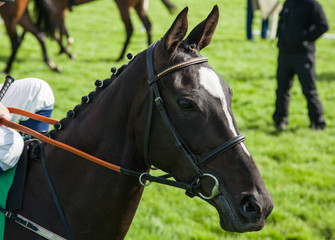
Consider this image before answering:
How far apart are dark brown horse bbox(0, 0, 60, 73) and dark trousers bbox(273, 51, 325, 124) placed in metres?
4.68

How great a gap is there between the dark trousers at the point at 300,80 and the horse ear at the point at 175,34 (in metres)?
5.72

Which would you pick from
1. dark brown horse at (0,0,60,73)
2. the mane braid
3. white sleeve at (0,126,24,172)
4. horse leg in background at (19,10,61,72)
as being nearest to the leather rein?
the mane braid

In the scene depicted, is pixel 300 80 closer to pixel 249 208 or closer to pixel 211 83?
pixel 211 83

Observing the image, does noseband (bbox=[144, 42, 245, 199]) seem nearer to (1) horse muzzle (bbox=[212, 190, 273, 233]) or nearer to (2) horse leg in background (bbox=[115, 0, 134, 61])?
(1) horse muzzle (bbox=[212, 190, 273, 233])

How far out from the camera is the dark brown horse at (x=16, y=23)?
8484 millimetres

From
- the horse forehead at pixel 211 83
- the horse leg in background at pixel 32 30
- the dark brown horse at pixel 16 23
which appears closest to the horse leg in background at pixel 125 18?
the horse leg in background at pixel 32 30

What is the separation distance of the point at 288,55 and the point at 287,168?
2.41 m

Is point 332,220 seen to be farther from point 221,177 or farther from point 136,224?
point 221,177

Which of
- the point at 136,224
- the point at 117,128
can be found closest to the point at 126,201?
the point at 117,128

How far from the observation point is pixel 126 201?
2258mm

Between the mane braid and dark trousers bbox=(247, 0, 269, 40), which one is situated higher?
the mane braid

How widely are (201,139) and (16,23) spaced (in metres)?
8.06

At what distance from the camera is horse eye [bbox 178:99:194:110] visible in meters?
2.00

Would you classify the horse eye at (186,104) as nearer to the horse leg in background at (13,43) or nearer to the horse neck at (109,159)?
the horse neck at (109,159)
